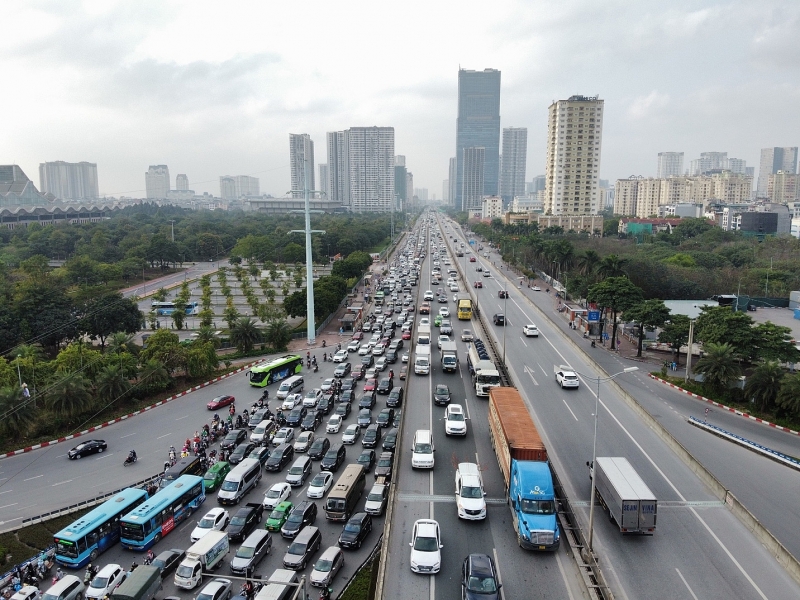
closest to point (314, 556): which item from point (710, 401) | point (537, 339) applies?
point (710, 401)

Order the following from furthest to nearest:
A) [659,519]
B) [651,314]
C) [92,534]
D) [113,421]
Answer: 1. [651,314]
2. [113,421]
3. [92,534]
4. [659,519]

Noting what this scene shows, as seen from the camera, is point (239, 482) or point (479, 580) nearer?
point (479, 580)

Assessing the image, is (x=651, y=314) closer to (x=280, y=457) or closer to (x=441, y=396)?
(x=441, y=396)

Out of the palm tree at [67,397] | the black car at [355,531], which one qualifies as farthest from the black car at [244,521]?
the palm tree at [67,397]

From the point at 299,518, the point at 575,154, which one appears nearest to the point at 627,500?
the point at 299,518

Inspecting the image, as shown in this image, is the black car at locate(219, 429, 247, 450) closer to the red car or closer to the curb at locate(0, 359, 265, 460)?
the red car
